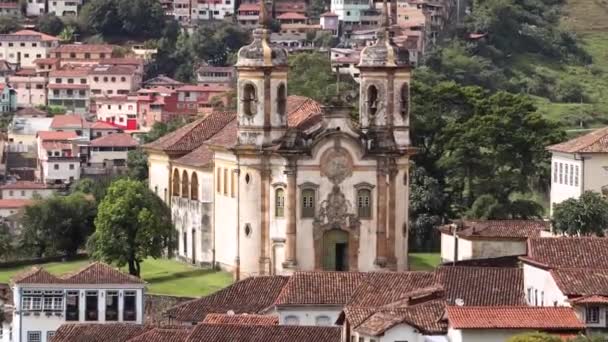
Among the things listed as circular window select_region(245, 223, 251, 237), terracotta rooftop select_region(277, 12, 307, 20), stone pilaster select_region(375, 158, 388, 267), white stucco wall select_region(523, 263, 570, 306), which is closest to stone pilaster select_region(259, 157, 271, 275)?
circular window select_region(245, 223, 251, 237)

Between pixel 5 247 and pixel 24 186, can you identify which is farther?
pixel 24 186

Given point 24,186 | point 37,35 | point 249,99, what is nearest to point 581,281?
point 249,99

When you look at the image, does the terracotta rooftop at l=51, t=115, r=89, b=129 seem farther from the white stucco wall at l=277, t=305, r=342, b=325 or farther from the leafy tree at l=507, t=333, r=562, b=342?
the leafy tree at l=507, t=333, r=562, b=342

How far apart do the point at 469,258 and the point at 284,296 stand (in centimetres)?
1473

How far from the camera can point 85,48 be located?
189500mm

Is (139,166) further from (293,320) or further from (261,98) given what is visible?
(293,320)

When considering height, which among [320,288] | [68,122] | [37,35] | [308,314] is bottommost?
[68,122]

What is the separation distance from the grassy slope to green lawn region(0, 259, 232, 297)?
2023 inches

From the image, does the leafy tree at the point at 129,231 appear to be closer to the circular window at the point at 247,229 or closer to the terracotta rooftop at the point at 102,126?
the circular window at the point at 247,229

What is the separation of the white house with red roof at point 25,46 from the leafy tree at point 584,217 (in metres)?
110

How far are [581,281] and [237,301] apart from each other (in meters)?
13.7

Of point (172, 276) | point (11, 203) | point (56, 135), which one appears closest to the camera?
point (172, 276)

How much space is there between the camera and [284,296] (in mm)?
76125

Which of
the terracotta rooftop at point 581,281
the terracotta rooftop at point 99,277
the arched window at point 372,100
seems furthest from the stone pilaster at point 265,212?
the terracotta rooftop at point 581,281
